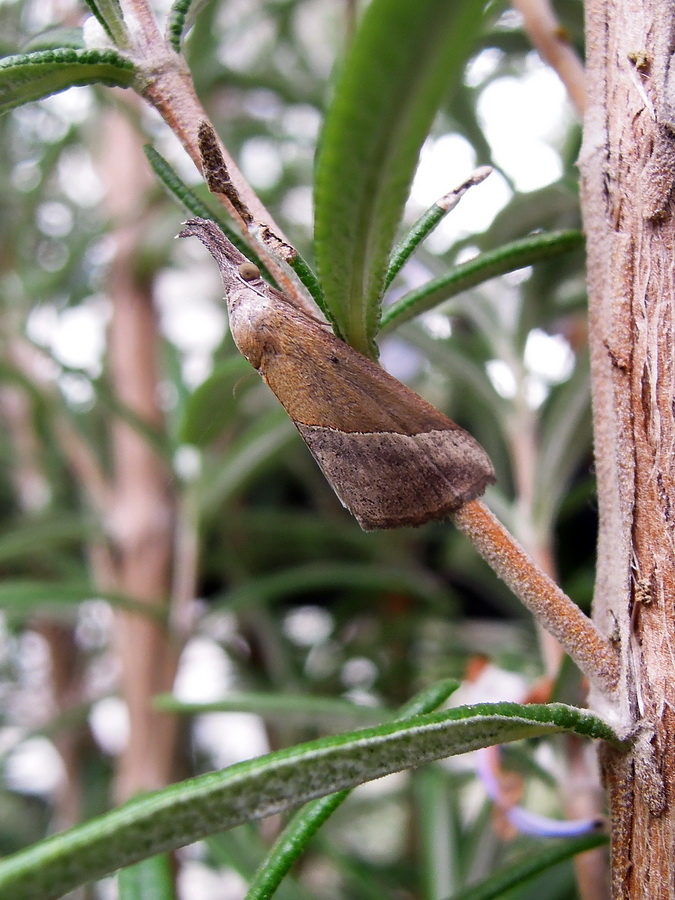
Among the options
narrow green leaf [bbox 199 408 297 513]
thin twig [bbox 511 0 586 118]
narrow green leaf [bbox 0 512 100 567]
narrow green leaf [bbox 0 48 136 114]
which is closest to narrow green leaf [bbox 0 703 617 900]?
narrow green leaf [bbox 0 48 136 114]

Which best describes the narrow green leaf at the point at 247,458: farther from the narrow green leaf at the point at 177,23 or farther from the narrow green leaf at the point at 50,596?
the narrow green leaf at the point at 177,23

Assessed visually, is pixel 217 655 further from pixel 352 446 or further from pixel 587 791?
pixel 352 446

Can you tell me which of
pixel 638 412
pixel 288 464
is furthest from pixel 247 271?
pixel 288 464

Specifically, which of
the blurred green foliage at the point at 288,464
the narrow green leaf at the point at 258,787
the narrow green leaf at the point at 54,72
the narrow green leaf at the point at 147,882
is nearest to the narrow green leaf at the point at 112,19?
the narrow green leaf at the point at 54,72

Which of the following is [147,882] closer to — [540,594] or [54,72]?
[540,594]

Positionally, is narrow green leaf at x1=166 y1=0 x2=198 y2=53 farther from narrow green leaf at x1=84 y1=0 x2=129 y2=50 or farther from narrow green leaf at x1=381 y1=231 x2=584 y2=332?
narrow green leaf at x1=381 y1=231 x2=584 y2=332
